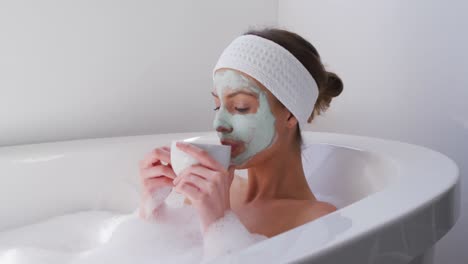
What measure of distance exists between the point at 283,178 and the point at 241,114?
0.67ft

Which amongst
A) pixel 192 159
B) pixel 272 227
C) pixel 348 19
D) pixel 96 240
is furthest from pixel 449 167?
pixel 348 19

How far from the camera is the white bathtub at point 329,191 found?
2.06 feet

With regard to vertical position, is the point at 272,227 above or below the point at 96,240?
above

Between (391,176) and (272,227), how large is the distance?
264 millimetres

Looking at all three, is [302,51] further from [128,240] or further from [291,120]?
[128,240]

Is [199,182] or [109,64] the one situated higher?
[109,64]

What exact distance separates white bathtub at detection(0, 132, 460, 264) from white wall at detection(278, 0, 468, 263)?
316 millimetres

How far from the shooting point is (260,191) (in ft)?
3.87

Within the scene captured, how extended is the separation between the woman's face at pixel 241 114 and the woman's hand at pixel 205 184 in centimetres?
14

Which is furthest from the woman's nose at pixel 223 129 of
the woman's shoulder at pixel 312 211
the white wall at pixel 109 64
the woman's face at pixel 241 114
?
the white wall at pixel 109 64

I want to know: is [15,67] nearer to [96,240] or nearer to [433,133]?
[96,240]

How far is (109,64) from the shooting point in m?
1.72

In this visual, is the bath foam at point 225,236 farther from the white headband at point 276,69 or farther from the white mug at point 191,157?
the white headband at point 276,69

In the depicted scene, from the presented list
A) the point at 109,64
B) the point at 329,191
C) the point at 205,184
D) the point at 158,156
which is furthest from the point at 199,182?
the point at 109,64
